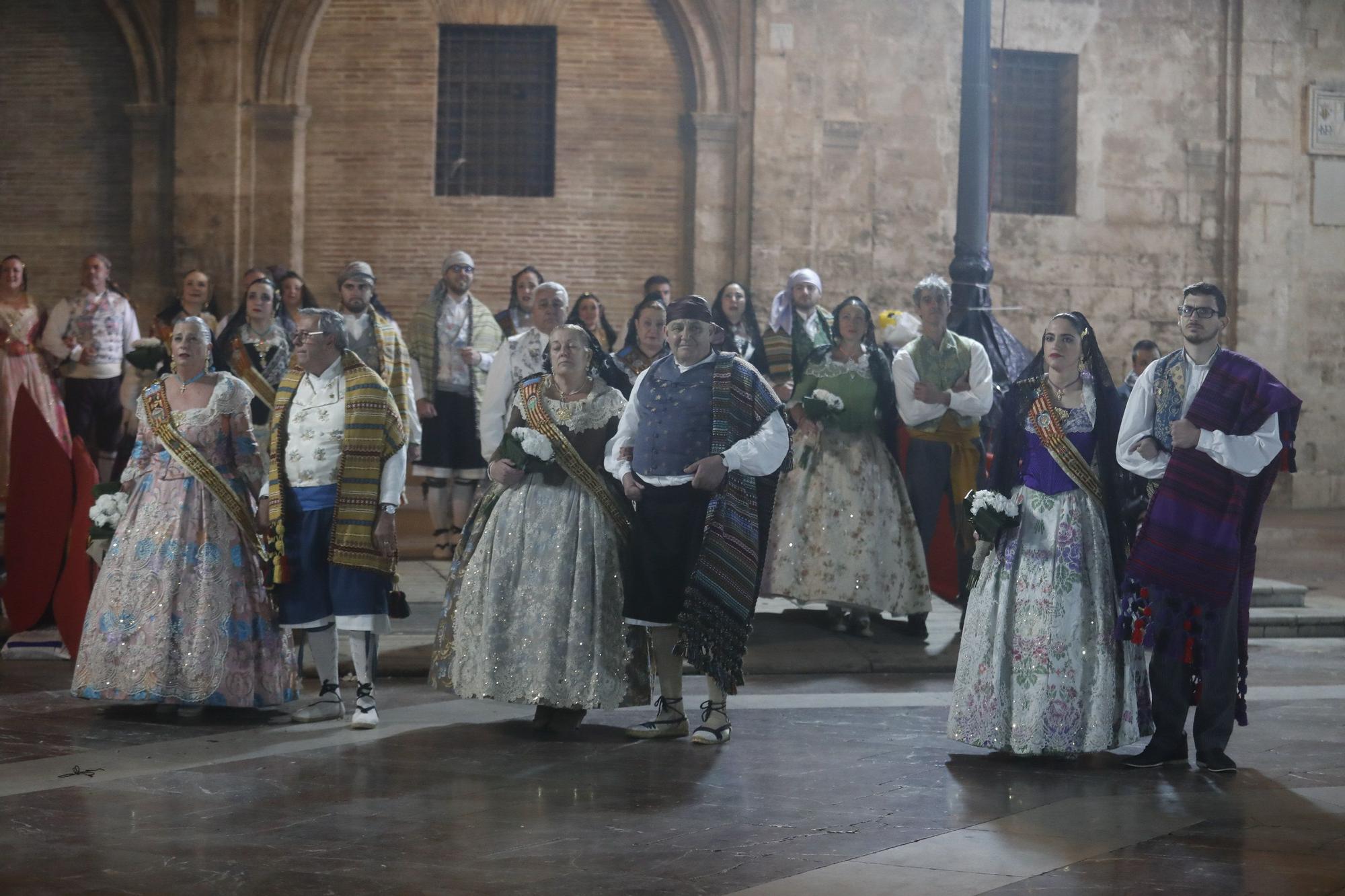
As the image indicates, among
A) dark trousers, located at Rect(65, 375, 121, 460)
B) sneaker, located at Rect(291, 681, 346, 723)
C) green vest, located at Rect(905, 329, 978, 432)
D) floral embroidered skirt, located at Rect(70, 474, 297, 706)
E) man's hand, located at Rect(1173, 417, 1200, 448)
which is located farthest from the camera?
dark trousers, located at Rect(65, 375, 121, 460)

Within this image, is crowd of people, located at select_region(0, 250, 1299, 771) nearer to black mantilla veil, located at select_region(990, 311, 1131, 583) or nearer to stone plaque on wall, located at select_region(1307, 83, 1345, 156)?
black mantilla veil, located at select_region(990, 311, 1131, 583)

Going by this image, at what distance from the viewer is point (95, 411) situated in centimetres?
1212

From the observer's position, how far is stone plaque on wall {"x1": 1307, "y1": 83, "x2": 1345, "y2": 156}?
680 inches

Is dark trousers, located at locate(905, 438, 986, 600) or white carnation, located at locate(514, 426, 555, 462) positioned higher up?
white carnation, located at locate(514, 426, 555, 462)

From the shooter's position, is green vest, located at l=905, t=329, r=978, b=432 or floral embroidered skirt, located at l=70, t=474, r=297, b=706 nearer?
floral embroidered skirt, located at l=70, t=474, r=297, b=706

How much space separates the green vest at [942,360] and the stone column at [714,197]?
6919 mm

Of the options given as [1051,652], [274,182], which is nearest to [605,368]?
[1051,652]

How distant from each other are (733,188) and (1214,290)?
1007cm

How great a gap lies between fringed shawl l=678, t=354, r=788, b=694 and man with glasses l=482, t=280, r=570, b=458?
4.07 ft

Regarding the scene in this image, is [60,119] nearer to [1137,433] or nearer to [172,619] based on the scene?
[172,619]

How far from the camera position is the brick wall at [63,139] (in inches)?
627

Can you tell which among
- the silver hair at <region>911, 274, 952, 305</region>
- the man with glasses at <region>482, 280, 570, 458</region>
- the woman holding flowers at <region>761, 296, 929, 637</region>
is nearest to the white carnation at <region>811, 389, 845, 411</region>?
the woman holding flowers at <region>761, 296, 929, 637</region>

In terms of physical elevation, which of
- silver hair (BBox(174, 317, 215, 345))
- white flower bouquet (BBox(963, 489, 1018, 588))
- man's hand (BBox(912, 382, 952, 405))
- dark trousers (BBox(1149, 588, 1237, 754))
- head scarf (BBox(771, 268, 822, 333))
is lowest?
dark trousers (BBox(1149, 588, 1237, 754))

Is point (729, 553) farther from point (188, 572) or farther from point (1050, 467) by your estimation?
point (188, 572)
